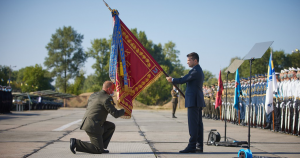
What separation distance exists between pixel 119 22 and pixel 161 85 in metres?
66.1

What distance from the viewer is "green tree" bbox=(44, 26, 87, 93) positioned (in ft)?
254

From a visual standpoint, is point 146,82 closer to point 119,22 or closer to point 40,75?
point 119,22

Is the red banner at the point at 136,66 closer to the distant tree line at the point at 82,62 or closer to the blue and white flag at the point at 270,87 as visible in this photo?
the blue and white flag at the point at 270,87

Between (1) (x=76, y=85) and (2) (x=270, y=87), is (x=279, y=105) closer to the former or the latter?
(2) (x=270, y=87)

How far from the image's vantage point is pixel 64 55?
78.2m

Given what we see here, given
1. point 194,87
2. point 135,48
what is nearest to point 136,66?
point 135,48

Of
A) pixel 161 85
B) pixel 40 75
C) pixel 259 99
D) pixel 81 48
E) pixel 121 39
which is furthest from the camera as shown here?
pixel 40 75

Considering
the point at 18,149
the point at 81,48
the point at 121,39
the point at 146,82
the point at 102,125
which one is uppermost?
the point at 81,48

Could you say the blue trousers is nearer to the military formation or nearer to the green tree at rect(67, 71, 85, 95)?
the military formation

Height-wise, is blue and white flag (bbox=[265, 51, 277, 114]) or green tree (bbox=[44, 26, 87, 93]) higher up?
green tree (bbox=[44, 26, 87, 93])

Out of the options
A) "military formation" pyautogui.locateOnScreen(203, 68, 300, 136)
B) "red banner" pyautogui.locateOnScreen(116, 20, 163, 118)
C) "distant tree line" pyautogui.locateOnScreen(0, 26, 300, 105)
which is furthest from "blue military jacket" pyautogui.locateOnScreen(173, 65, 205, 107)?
"distant tree line" pyautogui.locateOnScreen(0, 26, 300, 105)

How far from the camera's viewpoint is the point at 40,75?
9481cm

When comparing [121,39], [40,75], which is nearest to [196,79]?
[121,39]

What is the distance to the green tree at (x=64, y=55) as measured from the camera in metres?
77.6
